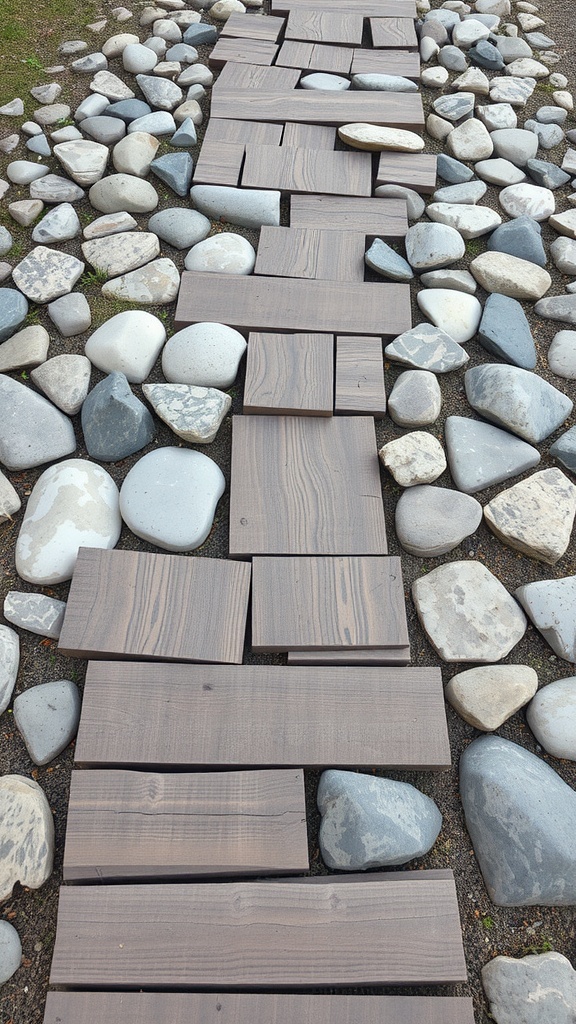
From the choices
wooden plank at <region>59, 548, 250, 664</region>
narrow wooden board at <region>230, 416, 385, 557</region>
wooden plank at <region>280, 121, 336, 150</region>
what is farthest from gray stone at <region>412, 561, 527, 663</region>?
wooden plank at <region>280, 121, 336, 150</region>

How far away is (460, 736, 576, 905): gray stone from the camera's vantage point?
1393mm

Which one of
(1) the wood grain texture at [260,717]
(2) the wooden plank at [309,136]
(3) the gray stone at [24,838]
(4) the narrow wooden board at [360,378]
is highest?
(2) the wooden plank at [309,136]

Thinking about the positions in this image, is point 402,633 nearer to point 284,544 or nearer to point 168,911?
point 284,544

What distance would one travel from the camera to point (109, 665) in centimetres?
160

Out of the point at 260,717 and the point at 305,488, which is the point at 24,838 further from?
the point at 305,488

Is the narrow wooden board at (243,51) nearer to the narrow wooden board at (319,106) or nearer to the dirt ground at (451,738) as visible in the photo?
the narrow wooden board at (319,106)

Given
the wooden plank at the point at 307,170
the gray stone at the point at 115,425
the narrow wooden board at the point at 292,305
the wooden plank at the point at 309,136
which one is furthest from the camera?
the wooden plank at the point at 309,136

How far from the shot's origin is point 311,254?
7.72 feet

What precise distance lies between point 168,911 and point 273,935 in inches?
8.3

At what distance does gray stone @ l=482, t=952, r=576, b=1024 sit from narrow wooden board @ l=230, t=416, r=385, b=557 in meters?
0.92

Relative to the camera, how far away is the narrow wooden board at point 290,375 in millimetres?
1979

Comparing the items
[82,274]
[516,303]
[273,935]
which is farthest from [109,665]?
[516,303]

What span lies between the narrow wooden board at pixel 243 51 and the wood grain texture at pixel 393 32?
0.49 m

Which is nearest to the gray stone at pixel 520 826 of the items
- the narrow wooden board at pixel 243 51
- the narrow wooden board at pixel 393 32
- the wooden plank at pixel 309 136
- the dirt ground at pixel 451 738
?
the dirt ground at pixel 451 738
